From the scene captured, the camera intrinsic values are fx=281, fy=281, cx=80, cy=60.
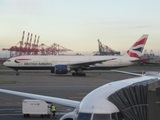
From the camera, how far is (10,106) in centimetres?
2188

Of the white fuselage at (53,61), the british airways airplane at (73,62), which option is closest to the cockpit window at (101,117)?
the british airways airplane at (73,62)

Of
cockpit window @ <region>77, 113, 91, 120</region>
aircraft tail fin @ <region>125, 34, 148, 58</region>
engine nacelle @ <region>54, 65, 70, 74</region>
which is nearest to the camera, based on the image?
cockpit window @ <region>77, 113, 91, 120</region>

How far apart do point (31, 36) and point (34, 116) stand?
184 metres

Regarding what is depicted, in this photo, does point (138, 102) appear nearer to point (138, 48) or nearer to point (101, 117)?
point (101, 117)

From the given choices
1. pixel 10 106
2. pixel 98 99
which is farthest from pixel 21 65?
pixel 98 99

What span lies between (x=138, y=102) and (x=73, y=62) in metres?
45.6

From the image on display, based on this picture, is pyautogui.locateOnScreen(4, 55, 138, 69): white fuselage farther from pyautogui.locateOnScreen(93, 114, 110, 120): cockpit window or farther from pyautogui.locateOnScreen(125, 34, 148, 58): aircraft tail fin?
pyautogui.locateOnScreen(93, 114, 110, 120): cockpit window

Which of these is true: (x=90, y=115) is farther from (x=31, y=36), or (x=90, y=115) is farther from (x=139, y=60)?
(x=31, y=36)

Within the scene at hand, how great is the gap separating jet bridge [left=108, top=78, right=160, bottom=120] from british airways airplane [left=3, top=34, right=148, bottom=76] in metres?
41.8

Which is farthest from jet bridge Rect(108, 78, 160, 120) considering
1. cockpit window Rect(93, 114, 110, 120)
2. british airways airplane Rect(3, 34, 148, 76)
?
british airways airplane Rect(3, 34, 148, 76)

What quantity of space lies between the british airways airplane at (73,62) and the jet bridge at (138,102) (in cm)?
4178

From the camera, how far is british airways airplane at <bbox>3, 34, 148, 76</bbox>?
5296 cm

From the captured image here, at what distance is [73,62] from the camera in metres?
54.8

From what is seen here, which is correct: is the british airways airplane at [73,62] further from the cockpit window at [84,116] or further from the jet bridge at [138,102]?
the cockpit window at [84,116]
